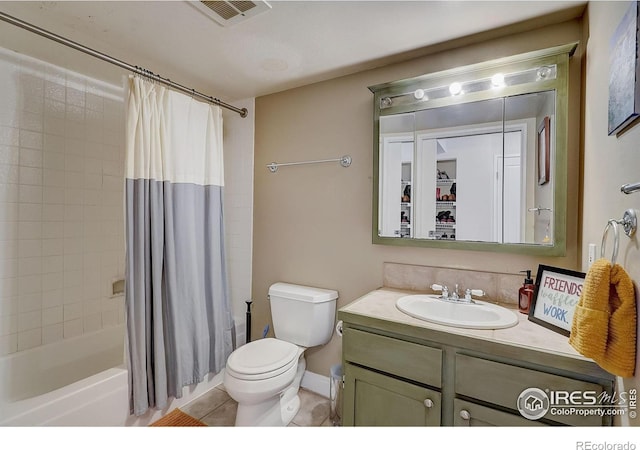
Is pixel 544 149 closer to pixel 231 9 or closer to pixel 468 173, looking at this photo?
pixel 468 173

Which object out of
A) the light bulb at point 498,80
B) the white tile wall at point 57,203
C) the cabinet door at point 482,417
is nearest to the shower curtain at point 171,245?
the white tile wall at point 57,203

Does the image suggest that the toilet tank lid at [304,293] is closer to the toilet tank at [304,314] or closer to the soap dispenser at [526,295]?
the toilet tank at [304,314]

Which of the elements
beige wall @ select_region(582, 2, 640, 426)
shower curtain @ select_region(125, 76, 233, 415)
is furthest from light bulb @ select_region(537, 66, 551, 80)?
shower curtain @ select_region(125, 76, 233, 415)

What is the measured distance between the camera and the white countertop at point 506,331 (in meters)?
1.11

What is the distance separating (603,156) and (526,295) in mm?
672

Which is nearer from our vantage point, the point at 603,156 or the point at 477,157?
the point at 603,156

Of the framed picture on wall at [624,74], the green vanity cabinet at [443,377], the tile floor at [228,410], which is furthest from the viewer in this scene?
the tile floor at [228,410]

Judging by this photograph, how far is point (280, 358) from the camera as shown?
5.73 ft

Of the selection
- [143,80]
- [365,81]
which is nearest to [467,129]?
[365,81]

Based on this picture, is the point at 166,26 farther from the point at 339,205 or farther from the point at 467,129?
the point at 467,129

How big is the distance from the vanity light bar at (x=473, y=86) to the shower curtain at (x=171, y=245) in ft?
4.03

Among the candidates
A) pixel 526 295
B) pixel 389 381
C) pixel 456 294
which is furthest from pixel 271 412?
pixel 526 295

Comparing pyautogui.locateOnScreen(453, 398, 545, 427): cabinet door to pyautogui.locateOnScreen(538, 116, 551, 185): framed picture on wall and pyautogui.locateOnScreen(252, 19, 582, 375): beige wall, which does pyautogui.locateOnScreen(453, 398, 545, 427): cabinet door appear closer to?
pyautogui.locateOnScreen(252, 19, 582, 375): beige wall

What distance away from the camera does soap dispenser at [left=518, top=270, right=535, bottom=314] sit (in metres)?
1.46
